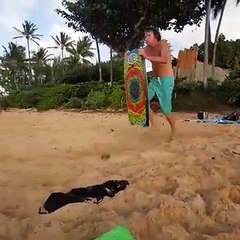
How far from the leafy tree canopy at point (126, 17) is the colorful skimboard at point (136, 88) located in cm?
1490

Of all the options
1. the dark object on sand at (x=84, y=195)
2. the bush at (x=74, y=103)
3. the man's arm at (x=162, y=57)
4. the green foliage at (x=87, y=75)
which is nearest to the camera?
the dark object on sand at (x=84, y=195)

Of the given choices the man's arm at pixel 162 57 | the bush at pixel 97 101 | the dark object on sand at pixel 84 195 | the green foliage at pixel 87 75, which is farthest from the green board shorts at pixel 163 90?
the green foliage at pixel 87 75

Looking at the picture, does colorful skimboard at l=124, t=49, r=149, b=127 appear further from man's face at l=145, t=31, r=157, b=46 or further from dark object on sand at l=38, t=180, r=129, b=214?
dark object on sand at l=38, t=180, r=129, b=214

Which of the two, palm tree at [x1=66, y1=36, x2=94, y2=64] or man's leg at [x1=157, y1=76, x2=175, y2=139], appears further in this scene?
palm tree at [x1=66, y1=36, x2=94, y2=64]

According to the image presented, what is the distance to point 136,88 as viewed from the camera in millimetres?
5559

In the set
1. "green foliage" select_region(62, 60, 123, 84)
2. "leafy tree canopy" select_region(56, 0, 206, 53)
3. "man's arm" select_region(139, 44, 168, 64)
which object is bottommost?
"man's arm" select_region(139, 44, 168, 64)

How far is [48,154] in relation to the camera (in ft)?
13.8

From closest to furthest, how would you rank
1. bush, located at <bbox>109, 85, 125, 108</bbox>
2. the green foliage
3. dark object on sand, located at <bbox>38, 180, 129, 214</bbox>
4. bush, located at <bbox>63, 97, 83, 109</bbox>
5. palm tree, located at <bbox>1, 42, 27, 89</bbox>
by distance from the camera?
dark object on sand, located at <bbox>38, 180, 129, 214</bbox> → bush, located at <bbox>109, 85, 125, 108</bbox> → bush, located at <bbox>63, 97, 83, 109</bbox> → the green foliage → palm tree, located at <bbox>1, 42, 27, 89</bbox>

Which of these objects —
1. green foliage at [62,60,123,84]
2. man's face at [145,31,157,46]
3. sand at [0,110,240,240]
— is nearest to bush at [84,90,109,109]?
man's face at [145,31,157,46]

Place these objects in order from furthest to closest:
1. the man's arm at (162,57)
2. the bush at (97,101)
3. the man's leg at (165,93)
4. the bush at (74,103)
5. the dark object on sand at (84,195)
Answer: the bush at (74,103)
the bush at (97,101)
the man's leg at (165,93)
the man's arm at (162,57)
the dark object on sand at (84,195)

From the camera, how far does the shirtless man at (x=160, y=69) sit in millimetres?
5270

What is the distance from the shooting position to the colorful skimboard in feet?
17.7

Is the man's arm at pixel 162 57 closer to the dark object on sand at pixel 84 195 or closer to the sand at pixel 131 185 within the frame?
the sand at pixel 131 185

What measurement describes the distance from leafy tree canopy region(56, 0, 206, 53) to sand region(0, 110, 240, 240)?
16414 millimetres
